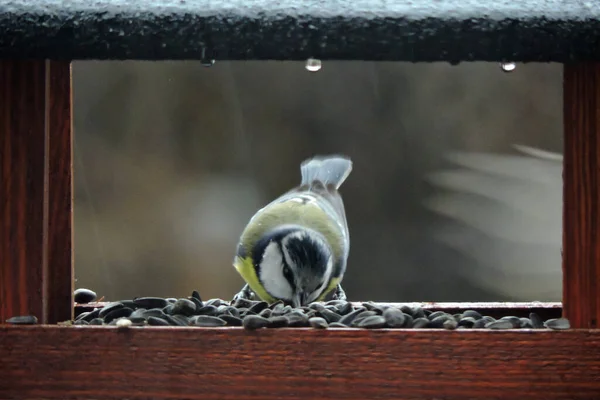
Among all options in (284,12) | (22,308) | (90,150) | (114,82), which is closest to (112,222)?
(90,150)

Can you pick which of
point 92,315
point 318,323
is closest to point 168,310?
point 92,315

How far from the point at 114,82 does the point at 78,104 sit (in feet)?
0.60

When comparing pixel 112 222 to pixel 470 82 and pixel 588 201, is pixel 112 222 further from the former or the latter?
pixel 588 201

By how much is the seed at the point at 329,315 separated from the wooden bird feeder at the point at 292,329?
142 mm

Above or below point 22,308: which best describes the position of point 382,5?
above

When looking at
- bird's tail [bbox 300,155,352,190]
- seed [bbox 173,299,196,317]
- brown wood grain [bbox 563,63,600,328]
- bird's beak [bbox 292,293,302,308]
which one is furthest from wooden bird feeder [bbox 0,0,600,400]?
bird's tail [bbox 300,155,352,190]

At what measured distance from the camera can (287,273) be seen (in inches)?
90.0

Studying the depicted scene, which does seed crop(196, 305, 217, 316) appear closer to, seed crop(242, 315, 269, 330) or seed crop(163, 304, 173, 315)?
seed crop(163, 304, 173, 315)

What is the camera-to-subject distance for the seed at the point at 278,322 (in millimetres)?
1466

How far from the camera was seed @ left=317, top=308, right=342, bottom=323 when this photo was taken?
159 cm

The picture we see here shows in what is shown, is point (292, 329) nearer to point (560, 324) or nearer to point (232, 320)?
point (232, 320)

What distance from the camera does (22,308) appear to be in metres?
1.51

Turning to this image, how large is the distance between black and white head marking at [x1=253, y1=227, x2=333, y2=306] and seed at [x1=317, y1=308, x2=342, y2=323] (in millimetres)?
562

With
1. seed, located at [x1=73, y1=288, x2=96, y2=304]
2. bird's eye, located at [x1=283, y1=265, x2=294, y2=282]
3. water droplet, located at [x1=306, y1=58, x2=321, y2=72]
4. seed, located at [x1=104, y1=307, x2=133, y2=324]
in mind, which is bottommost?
seed, located at [x1=104, y1=307, x2=133, y2=324]
